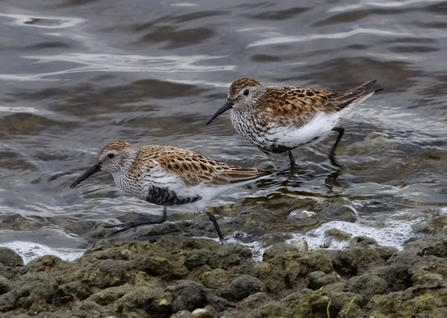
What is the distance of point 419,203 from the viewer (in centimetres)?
693

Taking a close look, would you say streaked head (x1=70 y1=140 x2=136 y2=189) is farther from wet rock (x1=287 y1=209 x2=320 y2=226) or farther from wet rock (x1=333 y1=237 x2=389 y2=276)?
wet rock (x1=333 y1=237 x2=389 y2=276)

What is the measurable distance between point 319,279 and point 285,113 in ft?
11.7

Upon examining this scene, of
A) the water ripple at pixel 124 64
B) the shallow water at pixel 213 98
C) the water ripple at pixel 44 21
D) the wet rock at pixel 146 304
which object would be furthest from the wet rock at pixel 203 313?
the water ripple at pixel 44 21

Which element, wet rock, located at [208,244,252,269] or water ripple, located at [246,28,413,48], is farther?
water ripple, located at [246,28,413,48]

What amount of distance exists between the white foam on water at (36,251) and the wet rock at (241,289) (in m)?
1.98

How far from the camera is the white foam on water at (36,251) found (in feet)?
20.4

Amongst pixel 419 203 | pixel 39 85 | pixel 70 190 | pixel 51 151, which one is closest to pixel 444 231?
pixel 419 203

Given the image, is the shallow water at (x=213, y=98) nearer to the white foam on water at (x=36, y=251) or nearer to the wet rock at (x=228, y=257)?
the white foam on water at (x=36, y=251)

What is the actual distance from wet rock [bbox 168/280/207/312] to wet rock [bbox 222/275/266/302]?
199 mm

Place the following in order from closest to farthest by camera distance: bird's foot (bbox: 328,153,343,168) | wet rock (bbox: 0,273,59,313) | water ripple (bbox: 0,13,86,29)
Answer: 1. wet rock (bbox: 0,273,59,313)
2. bird's foot (bbox: 328,153,343,168)
3. water ripple (bbox: 0,13,86,29)

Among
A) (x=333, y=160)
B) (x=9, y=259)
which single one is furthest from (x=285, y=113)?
(x=9, y=259)

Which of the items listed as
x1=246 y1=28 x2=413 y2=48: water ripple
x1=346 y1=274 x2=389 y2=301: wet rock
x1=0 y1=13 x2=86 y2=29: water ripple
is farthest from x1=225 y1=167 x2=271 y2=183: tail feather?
x1=0 y1=13 x2=86 y2=29: water ripple

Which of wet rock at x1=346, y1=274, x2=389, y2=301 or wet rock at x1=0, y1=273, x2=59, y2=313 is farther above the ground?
wet rock at x1=346, y1=274, x2=389, y2=301

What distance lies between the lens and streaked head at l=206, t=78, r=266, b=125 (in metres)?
8.30
